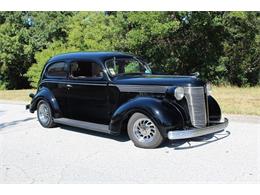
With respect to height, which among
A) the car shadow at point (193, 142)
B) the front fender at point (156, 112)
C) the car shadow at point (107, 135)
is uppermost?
the front fender at point (156, 112)

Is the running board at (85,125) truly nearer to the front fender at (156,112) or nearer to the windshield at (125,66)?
the front fender at (156,112)

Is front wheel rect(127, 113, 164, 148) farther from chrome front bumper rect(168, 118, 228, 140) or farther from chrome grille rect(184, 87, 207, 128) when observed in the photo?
chrome grille rect(184, 87, 207, 128)

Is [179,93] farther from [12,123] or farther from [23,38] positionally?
[23,38]

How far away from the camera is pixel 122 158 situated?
252 inches

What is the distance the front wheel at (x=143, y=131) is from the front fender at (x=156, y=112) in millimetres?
132

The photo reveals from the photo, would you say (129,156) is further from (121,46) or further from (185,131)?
(121,46)

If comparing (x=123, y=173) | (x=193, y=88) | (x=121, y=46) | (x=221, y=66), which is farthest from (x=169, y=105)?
(x=221, y=66)

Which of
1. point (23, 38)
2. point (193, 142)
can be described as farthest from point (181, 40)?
point (23, 38)

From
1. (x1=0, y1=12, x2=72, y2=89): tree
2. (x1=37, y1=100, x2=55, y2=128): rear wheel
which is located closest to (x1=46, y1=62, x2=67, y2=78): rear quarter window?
(x1=37, y1=100, x2=55, y2=128): rear wheel

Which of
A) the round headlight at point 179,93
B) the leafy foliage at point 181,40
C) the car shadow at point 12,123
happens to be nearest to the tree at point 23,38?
the leafy foliage at point 181,40

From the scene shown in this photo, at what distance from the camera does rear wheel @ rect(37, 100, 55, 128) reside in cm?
925

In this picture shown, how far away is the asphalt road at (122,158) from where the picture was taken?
5402 millimetres

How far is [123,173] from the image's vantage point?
18.3 ft
